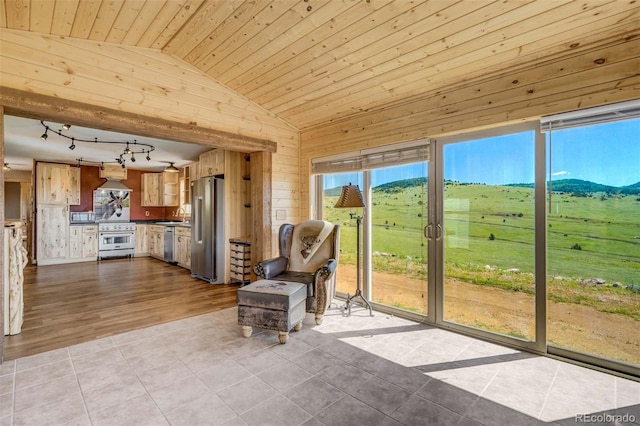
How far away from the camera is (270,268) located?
3676 millimetres

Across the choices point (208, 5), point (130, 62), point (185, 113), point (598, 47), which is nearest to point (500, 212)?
point (598, 47)

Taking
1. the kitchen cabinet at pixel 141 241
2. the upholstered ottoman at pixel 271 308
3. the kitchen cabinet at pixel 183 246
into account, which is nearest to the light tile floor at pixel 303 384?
the upholstered ottoman at pixel 271 308

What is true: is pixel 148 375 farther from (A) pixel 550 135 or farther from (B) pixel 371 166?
(A) pixel 550 135

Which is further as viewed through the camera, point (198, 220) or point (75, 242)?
point (75, 242)

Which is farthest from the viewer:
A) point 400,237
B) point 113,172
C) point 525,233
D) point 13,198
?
point 13,198

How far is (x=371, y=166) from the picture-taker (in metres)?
3.97

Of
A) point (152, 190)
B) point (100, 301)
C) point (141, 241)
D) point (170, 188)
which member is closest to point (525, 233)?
point (100, 301)

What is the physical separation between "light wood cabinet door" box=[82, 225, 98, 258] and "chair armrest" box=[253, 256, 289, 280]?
20.3ft

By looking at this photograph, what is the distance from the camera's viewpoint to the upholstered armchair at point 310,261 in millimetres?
3416

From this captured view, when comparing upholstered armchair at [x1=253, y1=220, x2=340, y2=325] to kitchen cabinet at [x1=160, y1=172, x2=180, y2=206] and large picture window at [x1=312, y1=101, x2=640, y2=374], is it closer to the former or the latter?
large picture window at [x1=312, y1=101, x2=640, y2=374]

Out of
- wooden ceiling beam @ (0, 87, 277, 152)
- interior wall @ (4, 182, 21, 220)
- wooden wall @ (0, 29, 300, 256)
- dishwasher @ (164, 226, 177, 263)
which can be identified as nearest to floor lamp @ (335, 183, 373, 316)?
wooden wall @ (0, 29, 300, 256)

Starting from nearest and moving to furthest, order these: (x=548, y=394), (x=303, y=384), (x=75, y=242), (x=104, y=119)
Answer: (x=548, y=394) → (x=303, y=384) → (x=104, y=119) → (x=75, y=242)

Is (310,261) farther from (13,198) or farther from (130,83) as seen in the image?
(13,198)

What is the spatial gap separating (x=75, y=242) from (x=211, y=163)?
178 inches
